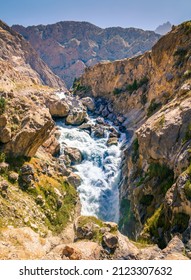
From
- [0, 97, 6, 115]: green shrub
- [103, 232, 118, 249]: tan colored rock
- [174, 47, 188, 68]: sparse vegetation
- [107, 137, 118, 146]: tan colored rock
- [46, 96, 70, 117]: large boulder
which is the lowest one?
[103, 232, 118, 249]: tan colored rock

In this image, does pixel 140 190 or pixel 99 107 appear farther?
pixel 99 107

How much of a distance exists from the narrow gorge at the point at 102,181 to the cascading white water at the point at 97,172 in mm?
161

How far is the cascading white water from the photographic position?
41.2m

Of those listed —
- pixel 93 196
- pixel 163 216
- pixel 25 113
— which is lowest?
pixel 93 196

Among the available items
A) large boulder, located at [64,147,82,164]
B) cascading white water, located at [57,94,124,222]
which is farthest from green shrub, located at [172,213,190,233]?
large boulder, located at [64,147,82,164]

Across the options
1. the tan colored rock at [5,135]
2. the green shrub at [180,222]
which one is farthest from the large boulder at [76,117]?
the green shrub at [180,222]

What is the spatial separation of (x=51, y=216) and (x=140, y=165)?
36.4 ft

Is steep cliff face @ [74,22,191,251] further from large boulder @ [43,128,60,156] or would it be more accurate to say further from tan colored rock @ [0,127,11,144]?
tan colored rock @ [0,127,11,144]

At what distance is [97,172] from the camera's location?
49062 mm

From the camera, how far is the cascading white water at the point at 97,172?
135ft

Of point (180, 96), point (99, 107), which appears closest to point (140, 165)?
point (180, 96)

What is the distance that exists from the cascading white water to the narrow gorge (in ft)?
0.53

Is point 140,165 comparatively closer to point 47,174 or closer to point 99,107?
point 47,174

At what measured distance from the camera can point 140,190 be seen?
2664 centimetres
